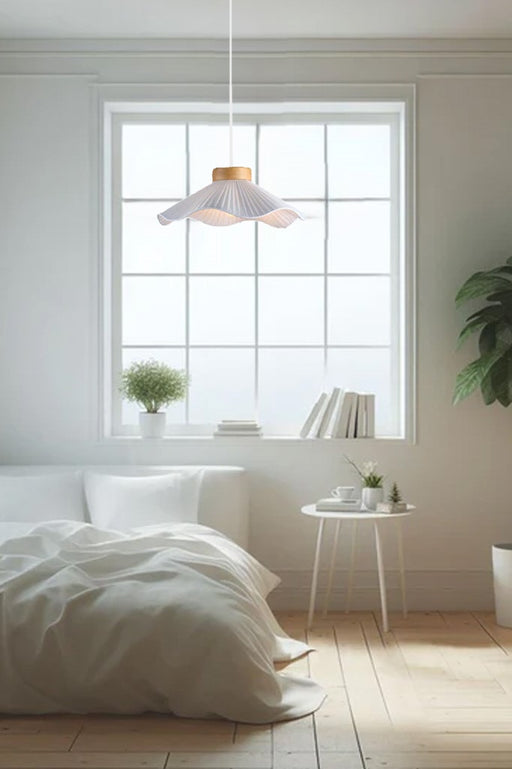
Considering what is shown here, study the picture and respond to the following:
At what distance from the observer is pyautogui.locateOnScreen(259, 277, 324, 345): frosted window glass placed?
6543mm

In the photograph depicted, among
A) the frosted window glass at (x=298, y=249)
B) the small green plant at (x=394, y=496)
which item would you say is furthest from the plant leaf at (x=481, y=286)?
the small green plant at (x=394, y=496)

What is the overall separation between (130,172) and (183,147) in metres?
0.35

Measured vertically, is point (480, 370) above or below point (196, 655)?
above

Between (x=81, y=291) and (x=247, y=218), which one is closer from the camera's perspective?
(x=247, y=218)

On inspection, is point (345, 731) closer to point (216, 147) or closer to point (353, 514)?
point (353, 514)

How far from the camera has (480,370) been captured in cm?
588

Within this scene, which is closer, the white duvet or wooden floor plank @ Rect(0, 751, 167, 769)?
wooden floor plank @ Rect(0, 751, 167, 769)

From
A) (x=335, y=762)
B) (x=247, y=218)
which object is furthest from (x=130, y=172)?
(x=335, y=762)

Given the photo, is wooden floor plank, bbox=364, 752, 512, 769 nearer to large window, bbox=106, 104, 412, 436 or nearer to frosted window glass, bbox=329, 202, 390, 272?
large window, bbox=106, 104, 412, 436

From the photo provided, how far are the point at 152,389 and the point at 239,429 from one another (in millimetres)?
539

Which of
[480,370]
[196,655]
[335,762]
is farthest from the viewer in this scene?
[480,370]

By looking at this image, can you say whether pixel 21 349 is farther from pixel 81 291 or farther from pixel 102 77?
pixel 102 77

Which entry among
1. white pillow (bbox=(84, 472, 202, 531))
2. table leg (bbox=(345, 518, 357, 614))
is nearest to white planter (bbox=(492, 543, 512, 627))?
table leg (bbox=(345, 518, 357, 614))

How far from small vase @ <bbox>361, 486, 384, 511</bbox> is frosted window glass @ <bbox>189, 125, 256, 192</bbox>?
2.08m
